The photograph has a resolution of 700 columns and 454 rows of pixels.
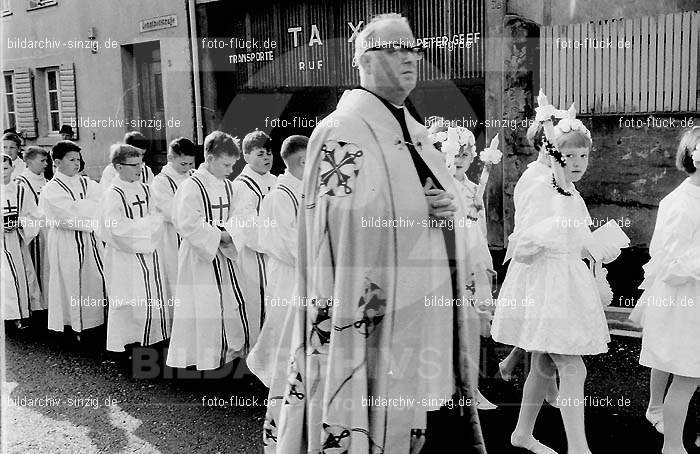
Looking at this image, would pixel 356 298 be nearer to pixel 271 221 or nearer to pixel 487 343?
pixel 271 221

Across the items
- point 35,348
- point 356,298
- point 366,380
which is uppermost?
point 356,298

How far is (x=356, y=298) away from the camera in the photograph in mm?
2865

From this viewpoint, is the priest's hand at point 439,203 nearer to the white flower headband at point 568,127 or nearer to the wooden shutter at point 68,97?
the white flower headband at point 568,127

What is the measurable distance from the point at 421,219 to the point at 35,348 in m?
4.61

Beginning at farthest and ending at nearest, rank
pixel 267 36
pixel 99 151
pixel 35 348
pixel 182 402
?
pixel 99 151
pixel 267 36
pixel 35 348
pixel 182 402

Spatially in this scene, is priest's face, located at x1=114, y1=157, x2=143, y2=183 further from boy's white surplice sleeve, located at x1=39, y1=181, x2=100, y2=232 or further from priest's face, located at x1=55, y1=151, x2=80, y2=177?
priest's face, located at x1=55, y1=151, x2=80, y2=177

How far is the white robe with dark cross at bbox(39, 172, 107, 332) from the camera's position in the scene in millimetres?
6672

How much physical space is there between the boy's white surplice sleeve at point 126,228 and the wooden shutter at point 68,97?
8.18m

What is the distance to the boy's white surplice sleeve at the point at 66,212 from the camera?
6.66 metres

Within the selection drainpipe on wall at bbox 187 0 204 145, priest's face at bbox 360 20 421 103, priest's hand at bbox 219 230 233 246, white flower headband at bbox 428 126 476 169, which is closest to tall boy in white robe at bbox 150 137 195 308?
priest's hand at bbox 219 230 233 246

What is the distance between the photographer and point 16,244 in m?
7.20

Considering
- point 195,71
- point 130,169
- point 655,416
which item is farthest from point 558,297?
point 195,71

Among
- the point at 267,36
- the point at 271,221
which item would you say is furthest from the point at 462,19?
the point at 271,221

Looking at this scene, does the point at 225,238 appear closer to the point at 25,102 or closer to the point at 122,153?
the point at 122,153
